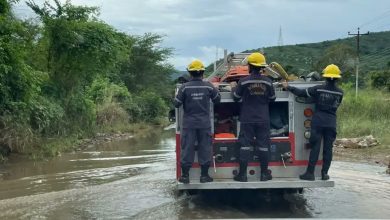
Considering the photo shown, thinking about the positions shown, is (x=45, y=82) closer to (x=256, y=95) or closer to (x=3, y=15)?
(x=3, y=15)

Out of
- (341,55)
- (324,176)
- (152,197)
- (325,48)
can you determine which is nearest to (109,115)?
(152,197)

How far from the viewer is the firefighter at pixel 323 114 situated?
8.73 meters

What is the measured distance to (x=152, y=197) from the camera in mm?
10719

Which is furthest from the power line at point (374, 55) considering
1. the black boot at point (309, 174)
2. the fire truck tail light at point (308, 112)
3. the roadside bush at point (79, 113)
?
the black boot at point (309, 174)

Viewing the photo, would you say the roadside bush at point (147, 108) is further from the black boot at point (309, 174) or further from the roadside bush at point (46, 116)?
the black boot at point (309, 174)

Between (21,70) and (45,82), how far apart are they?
20.1ft

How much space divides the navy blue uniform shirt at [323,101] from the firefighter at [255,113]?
1.64 feet

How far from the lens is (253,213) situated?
9.10 metres

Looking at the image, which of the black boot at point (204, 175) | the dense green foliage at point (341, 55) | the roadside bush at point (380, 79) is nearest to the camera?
the black boot at point (204, 175)

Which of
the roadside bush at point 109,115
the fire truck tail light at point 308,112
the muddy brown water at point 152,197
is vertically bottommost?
the muddy brown water at point 152,197

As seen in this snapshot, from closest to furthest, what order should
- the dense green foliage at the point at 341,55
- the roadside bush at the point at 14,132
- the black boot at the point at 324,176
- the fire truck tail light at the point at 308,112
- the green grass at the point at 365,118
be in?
the black boot at the point at 324,176 → the fire truck tail light at the point at 308,112 → the roadside bush at the point at 14,132 → the green grass at the point at 365,118 → the dense green foliage at the point at 341,55

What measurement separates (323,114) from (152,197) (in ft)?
12.8

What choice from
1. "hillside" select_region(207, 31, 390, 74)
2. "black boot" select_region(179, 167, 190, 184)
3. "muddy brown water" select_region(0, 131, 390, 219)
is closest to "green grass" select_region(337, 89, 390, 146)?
"muddy brown water" select_region(0, 131, 390, 219)

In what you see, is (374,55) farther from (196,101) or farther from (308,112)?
(196,101)
